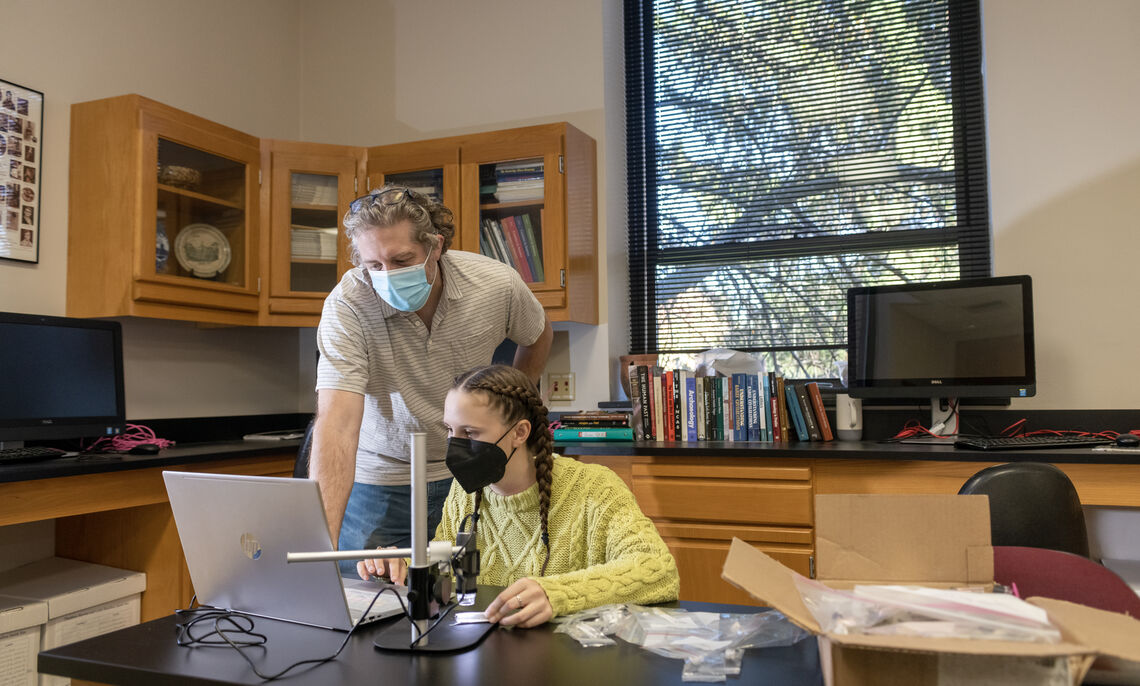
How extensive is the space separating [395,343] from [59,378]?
4.29 feet

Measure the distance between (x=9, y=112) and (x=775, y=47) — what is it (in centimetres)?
278

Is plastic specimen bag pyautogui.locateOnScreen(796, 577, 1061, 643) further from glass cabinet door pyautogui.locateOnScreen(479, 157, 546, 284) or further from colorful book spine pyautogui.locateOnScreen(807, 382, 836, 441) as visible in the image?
glass cabinet door pyautogui.locateOnScreen(479, 157, 546, 284)

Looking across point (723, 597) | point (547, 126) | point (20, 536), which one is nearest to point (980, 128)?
point (547, 126)

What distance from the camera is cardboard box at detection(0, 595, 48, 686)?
214 centimetres

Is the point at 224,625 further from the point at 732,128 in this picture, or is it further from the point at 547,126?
the point at 732,128

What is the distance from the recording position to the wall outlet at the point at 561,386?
3.39m

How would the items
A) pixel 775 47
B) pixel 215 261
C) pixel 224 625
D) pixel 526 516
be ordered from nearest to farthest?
pixel 224 625 < pixel 526 516 < pixel 215 261 < pixel 775 47

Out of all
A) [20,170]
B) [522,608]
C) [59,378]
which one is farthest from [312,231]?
[522,608]

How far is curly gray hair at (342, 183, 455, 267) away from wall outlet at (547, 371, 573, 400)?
162cm

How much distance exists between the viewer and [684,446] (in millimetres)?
2754

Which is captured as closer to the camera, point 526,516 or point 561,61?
point 526,516

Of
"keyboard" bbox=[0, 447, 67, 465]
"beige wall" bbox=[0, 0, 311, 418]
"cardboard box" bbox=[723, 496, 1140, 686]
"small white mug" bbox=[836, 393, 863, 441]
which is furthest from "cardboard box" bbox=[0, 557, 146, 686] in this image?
"small white mug" bbox=[836, 393, 863, 441]

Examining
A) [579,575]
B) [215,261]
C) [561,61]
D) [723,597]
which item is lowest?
[723,597]

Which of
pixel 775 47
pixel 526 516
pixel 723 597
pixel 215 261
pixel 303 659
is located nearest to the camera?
pixel 303 659
